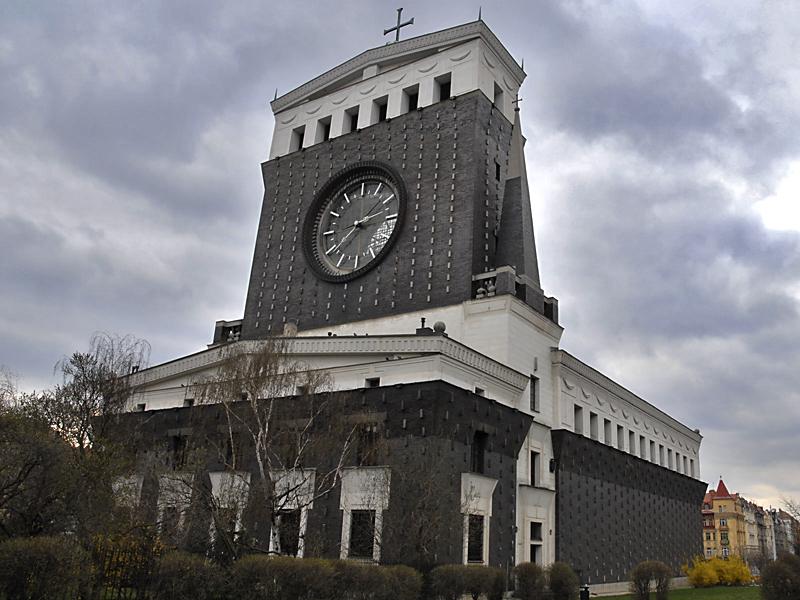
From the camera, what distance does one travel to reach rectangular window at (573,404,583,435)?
46.7 meters

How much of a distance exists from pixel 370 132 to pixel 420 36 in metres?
8.28

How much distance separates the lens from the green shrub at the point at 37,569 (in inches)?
669

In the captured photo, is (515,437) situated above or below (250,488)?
above

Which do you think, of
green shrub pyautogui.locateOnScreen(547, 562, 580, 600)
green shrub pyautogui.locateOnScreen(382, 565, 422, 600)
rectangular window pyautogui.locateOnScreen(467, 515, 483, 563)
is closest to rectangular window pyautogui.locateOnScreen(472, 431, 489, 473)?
rectangular window pyautogui.locateOnScreen(467, 515, 483, 563)

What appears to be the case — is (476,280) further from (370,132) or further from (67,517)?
(67,517)

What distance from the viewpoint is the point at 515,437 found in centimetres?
3791

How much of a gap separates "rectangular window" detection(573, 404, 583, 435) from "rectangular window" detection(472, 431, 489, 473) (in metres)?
12.9

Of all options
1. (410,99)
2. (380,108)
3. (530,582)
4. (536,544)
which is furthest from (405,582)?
(380,108)

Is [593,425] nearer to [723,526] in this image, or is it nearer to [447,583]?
[447,583]

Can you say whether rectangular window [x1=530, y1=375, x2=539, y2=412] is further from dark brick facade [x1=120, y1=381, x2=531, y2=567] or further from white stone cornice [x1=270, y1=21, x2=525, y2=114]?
white stone cornice [x1=270, y1=21, x2=525, y2=114]

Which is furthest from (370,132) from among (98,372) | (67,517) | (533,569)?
(67,517)

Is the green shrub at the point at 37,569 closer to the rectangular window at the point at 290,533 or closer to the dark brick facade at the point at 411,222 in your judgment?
the rectangular window at the point at 290,533

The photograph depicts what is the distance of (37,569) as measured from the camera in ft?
56.1

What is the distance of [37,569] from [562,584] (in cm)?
2225
